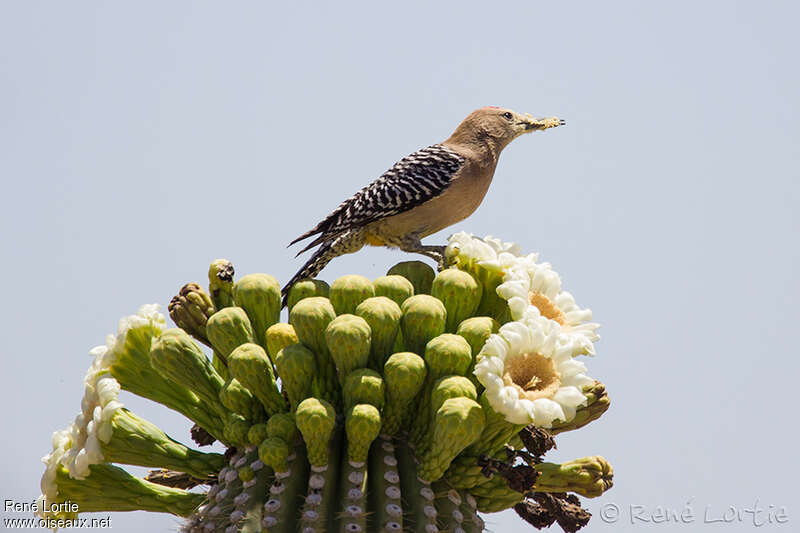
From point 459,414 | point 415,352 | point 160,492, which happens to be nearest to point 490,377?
point 459,414

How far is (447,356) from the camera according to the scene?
5.01 m

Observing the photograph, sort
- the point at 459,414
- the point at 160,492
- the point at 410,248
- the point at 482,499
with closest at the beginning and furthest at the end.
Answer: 1. the point at 459,414
2. the point at 482,499
3. the point at 160,492
4. the point at 410,248

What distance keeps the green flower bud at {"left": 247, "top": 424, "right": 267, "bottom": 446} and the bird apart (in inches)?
106

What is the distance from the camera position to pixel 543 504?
574 cm

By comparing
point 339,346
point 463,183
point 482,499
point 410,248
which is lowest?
point 482,499

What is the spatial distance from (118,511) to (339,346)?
77.9 inches

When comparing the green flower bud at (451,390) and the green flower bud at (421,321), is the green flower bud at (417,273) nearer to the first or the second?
the green flower bud at (421,321)

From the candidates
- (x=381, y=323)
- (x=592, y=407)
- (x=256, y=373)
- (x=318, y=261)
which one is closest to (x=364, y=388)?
(x=381, y=323)

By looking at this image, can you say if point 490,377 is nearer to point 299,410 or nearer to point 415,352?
point 415,352

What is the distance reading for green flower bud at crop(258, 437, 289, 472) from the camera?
→ 191 inches

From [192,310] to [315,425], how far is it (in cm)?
155

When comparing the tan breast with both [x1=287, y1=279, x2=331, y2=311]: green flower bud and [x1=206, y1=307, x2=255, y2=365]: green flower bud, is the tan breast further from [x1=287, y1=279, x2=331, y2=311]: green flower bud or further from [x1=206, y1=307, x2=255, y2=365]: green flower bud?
[x1=206, y1=307, x2=255, y2=365]: green flower bud

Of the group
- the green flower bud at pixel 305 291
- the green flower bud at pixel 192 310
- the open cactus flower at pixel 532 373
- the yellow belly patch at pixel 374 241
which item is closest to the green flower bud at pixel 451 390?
the open cactus flower at pixel 532 373

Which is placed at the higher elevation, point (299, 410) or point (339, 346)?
point (339, 346)
